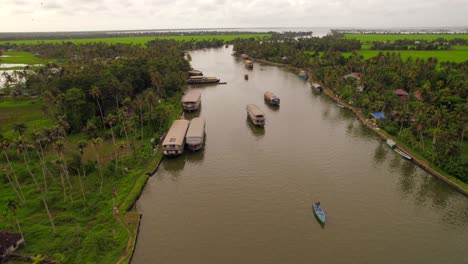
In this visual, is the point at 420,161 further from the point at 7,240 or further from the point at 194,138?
the point at 7,240

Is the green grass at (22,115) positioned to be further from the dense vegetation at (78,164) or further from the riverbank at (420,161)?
the riverbank at (420,161)

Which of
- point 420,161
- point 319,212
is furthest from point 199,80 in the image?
point 319,212

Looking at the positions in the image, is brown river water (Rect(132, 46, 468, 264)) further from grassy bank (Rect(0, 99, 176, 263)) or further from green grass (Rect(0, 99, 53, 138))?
green grass (Rect(0, 99, 53, 138))

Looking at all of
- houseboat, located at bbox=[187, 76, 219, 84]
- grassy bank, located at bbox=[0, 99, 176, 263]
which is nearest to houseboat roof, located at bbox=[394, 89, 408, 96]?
houseboat, located at bbox=[187, 76, 219, 84]

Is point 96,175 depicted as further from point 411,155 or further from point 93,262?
point 411,155

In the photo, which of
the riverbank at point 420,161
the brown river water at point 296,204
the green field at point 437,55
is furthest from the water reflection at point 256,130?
the green field at point 437,55
